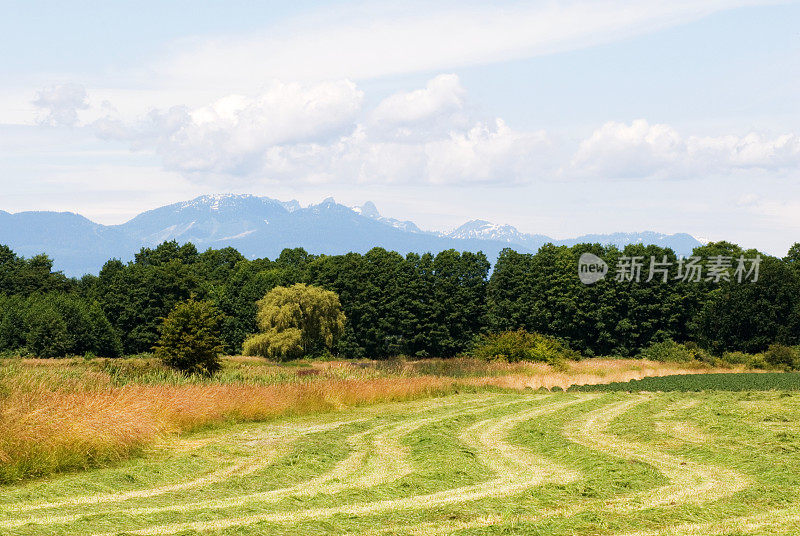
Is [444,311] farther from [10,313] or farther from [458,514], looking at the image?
[458,514]

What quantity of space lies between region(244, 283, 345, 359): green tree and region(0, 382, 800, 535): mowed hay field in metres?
42.2

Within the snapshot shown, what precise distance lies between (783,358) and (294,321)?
4023 cm

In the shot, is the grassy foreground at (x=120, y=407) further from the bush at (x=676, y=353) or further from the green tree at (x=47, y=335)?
the green tree at (x=47, y=335)

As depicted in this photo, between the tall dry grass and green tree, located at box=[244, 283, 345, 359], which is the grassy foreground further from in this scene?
green tree, located at box=[244, 283, 345, 359]

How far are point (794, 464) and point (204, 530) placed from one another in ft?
32.5

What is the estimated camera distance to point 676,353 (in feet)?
191

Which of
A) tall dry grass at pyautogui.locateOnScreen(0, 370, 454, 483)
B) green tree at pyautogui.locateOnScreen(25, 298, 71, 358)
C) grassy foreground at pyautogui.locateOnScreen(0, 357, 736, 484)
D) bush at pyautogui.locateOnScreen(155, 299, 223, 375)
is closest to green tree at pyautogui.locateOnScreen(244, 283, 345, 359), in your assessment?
green tree at pyautogui.locateOnScreen(25, 298, 71, 358)

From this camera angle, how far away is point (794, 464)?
469 inches

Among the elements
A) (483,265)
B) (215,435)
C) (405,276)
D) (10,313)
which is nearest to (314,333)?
(405,276)

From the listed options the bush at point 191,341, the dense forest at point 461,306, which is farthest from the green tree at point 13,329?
the bush at point 191,341

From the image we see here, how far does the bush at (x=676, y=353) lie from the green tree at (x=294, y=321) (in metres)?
28.6

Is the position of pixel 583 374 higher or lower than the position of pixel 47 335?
higher

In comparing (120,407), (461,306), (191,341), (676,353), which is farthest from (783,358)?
(120,407)

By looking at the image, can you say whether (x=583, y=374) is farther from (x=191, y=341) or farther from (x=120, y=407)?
(x=120, y=407)
